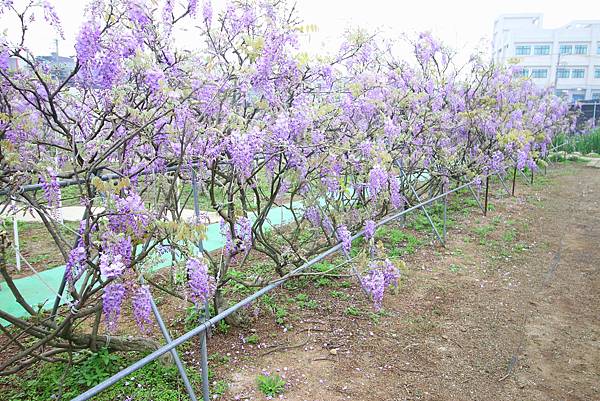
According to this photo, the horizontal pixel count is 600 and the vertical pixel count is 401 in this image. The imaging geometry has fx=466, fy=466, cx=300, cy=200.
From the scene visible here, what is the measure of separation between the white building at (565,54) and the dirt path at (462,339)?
A: 1647 inches

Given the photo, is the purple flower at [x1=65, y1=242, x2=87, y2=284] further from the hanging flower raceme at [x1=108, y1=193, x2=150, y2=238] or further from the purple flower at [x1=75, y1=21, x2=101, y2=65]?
the purple flower at [x1=75, y1=21, x2=101, y2=65]

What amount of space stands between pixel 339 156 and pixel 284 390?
1.80 meters

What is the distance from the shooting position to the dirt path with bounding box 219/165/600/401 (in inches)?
116

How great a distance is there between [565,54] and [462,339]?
46869 mm

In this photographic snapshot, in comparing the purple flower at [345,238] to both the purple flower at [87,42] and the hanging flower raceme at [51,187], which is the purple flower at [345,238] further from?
the purple flower at [87,42]

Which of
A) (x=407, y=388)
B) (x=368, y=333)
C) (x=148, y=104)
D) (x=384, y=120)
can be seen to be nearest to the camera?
(x=148, y=104)

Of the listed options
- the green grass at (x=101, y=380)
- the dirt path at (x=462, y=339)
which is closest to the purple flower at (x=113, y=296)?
the green grass at (x=101, y=380)

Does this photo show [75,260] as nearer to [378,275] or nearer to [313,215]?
[378,275]

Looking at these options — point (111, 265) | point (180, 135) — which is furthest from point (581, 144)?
point (111, 265)

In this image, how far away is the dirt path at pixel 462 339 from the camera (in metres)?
2.95

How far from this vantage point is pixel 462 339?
3609 mm

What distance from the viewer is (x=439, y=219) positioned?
23.6 ft

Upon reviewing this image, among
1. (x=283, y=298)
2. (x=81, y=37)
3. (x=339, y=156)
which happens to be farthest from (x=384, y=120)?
(x=81, y=37)

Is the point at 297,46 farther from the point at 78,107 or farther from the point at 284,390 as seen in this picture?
the point at 284,390
